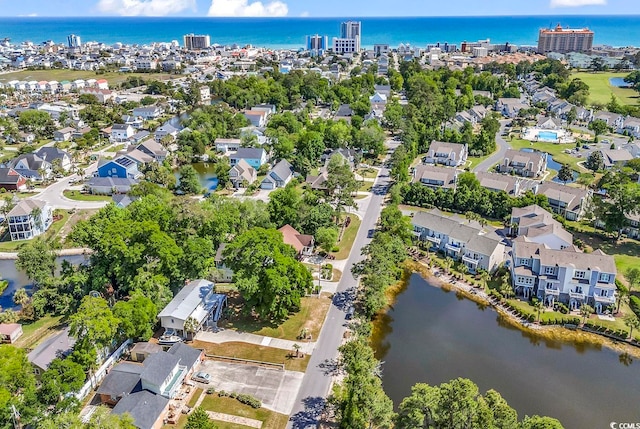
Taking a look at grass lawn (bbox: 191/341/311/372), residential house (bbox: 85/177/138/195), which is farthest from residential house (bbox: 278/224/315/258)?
residential house (bbox: 85/177/138/195)

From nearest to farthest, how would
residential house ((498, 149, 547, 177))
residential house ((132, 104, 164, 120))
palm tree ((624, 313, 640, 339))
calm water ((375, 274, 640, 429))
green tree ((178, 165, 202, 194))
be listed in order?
1. calm water ((375, 274, 640, 429))
2. palm tree ((624, 313, 640, 339))
3. green tree ((178, 165, 202, 194))
4. residential house ((498, 149, 547, 177))
5. residential house ((132, 104, 164, 120))

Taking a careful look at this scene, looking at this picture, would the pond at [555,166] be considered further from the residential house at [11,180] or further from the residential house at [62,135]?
the residential house at [62,135]

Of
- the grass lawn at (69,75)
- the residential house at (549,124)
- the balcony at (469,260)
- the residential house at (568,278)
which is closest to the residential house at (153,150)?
the balcony at (469,260)

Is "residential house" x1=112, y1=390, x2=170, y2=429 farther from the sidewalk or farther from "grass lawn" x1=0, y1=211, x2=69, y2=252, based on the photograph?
"grass lawn" x1=0, y1=211, x2=69, y2=252

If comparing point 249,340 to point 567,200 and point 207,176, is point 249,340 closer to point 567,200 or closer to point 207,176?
point 567,200

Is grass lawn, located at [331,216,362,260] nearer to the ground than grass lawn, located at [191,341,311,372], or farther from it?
farther from it

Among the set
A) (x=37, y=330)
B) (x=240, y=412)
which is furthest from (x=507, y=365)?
(x=37, y=330)
